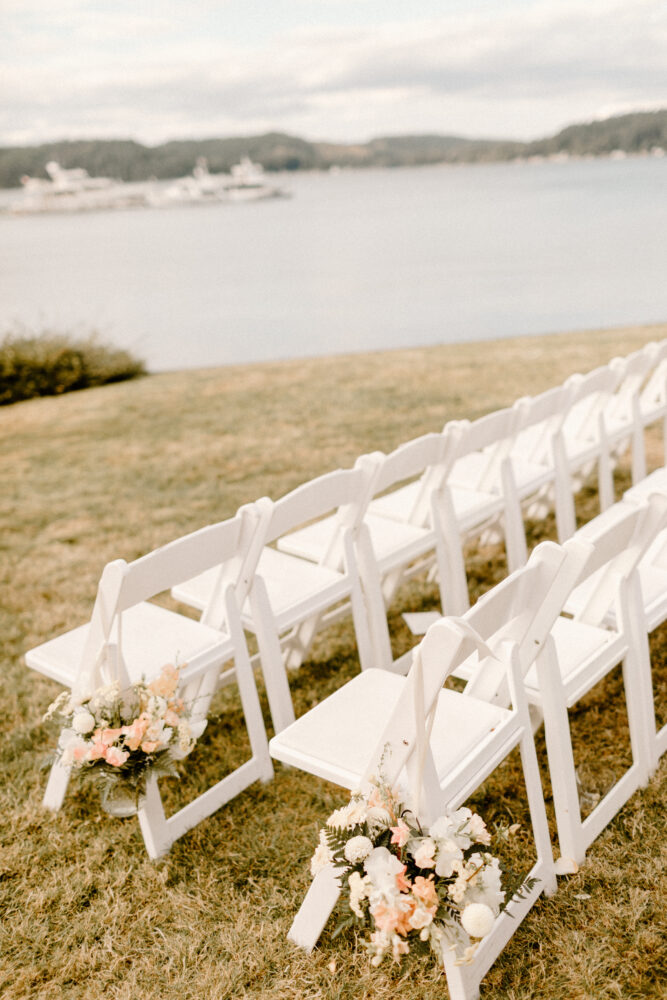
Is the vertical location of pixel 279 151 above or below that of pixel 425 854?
above

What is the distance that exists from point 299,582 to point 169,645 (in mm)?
661

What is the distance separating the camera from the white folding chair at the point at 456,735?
1874 mm

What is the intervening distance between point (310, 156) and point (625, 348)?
177ft

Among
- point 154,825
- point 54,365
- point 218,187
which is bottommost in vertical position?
point 154,825

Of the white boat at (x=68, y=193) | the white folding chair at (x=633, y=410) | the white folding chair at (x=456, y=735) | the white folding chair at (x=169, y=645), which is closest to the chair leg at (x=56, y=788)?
the white folding chair at (x=169, y=645)

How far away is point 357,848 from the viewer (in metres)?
1.78

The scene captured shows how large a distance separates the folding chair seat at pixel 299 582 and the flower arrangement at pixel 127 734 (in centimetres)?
53

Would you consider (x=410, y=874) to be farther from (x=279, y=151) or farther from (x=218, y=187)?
(x=218, y=187)

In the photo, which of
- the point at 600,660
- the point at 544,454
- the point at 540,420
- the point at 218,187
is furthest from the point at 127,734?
the point at 218,187

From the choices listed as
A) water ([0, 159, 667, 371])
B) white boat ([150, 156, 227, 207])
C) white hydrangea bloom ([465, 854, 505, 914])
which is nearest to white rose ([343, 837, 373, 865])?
white hydrangea bloom ([465, 854, 505, 914])

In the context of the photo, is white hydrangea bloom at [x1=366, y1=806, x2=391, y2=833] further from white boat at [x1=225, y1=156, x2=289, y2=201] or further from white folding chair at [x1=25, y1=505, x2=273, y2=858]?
white boat at [x1=225, y1=156, x2=289, y2=201]

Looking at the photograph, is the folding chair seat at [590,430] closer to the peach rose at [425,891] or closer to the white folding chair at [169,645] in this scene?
the white folding chair at [169,645]

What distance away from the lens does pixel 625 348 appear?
1038 centimetres

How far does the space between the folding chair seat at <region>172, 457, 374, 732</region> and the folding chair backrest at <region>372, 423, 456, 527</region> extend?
9cm
